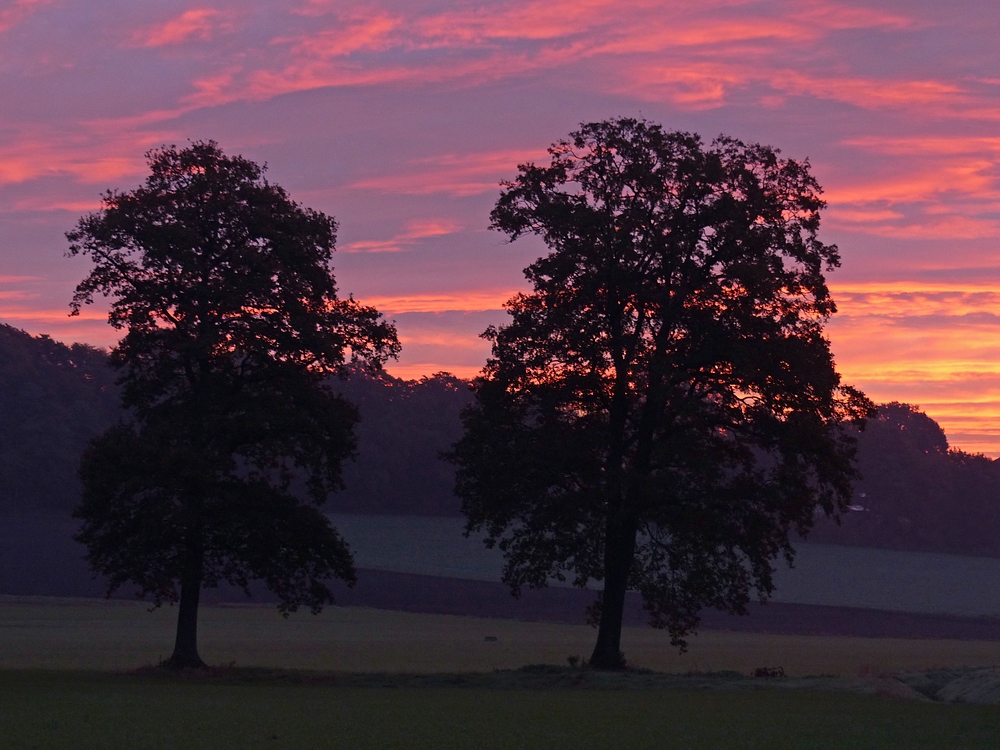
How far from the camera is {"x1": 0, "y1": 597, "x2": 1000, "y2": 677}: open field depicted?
40906 mm

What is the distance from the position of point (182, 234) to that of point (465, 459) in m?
9.84

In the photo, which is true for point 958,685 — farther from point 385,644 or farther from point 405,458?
point 405,458

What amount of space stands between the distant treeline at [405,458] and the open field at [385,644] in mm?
49604

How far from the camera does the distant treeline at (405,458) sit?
12019 cm

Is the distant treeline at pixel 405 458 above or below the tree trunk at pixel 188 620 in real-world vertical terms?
above

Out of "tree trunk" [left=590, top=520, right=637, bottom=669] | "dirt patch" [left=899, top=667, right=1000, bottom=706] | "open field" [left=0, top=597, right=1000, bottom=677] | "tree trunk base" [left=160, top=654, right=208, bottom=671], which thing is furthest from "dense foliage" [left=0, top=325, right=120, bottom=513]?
"dirt patch" [left=899, top=667, right=1000, bottom=706]

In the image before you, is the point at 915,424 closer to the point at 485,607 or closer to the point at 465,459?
the point at 485,607

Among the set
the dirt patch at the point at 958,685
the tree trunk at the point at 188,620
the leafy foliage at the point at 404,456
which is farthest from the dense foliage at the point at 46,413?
the dirt patch at the point at 958,685

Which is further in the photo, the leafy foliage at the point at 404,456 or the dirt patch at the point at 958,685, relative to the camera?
the leafy foliage at the point at 404,456

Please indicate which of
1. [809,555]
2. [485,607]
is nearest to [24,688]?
[485,607]

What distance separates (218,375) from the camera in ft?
112

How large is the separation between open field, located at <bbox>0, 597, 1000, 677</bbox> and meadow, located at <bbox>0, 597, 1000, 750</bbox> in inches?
7.2

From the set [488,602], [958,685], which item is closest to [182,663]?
[958,685]

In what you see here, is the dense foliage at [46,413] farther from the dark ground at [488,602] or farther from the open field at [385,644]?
the open field at [385,644]
